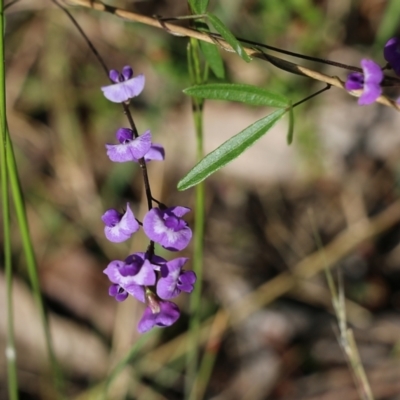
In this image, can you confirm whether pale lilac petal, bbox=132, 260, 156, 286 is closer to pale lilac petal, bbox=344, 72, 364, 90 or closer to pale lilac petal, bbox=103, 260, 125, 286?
pale lilac petal, bbox=103, 260, 125, 286

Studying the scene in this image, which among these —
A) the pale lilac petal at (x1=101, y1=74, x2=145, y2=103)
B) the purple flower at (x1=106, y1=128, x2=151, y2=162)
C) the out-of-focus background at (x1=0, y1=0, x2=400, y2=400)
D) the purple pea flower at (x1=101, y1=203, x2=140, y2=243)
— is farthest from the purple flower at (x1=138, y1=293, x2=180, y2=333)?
the out-of-focus background at (x1=0, y1=0, x2=400, y2=400)

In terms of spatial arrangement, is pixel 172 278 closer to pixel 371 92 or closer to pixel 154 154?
pixel 154 154

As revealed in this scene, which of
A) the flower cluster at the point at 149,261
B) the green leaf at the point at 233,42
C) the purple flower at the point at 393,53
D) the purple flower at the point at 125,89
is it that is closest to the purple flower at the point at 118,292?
the flower cluster at the point at 149,261

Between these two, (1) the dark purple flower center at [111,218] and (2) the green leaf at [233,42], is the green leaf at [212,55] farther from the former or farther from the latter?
(1) the dark purple flower center at [111,218]

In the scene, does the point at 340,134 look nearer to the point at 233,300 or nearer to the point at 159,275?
the point at 233,300

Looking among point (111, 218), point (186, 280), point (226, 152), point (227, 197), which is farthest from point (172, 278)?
point (227, 197)
